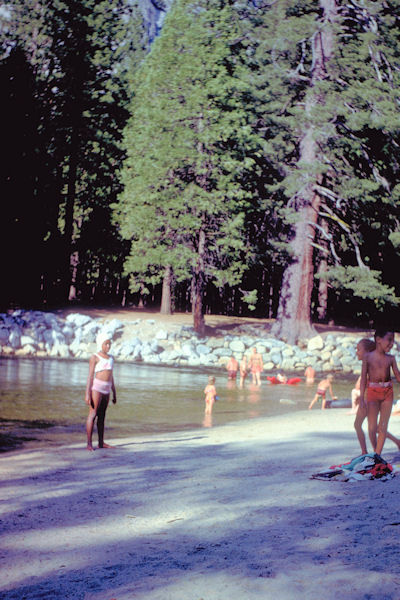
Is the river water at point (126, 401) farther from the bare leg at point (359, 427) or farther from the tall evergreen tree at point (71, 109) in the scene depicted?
the tall evergreen tree at point (71, 109)

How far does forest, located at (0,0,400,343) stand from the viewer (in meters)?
32.9

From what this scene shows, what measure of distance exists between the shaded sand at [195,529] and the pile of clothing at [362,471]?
0.20 m

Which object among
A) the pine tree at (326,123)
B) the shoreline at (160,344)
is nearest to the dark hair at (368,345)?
the shoreline at (160,344)

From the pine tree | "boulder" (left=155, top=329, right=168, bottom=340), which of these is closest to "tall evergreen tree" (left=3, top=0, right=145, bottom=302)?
"boulder" (left=155, top=329, right=168, bottom=340)

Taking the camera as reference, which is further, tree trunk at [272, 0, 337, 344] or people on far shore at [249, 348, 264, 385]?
tree trunk at [272, 0, 337, 344]

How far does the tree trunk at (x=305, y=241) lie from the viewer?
112ft

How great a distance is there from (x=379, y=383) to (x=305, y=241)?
87.6 feet

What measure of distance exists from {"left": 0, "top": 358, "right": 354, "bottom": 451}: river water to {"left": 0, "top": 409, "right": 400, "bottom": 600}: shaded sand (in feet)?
13.1

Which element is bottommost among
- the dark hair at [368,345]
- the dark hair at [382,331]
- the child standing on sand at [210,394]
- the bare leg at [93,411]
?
the child standing on sand at [210,394]

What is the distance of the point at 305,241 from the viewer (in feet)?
114

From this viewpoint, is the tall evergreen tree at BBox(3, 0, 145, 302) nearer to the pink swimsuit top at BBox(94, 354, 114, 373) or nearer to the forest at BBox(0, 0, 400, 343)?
the forest at BBox(0, 0, 400, 343)

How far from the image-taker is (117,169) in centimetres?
4388

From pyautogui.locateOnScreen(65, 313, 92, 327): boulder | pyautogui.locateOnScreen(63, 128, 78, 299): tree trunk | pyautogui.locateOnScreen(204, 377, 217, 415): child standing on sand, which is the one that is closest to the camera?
pyautogui.locateOnScreen(204, 377, 217, 415): child standing on sand

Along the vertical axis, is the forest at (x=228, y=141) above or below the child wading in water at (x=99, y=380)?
above
